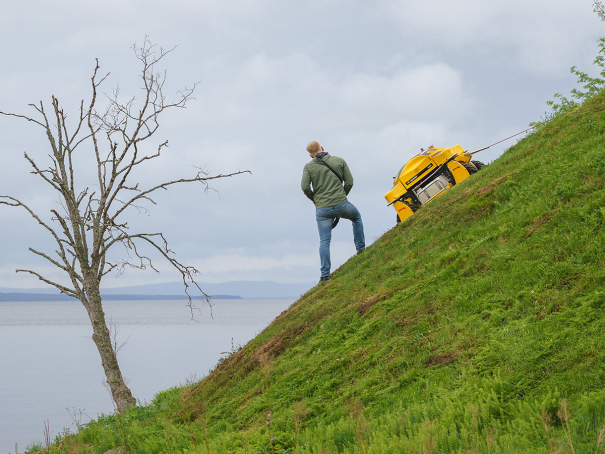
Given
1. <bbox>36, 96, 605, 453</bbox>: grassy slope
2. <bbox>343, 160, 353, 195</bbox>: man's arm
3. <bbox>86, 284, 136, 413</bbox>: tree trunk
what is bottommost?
<bbox>36, 96, 605, 453</bbox>: grassy slope

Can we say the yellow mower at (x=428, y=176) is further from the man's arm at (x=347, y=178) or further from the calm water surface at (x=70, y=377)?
the calm water surface at (x=70, y=377)

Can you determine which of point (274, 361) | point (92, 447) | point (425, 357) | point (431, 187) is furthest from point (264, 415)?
point (431, 187)

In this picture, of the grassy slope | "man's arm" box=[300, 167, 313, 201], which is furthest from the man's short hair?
the grassy slope

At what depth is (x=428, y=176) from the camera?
1387cm

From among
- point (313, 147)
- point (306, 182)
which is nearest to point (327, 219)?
point (306, 182)

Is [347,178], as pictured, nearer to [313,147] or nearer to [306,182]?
[306,182]

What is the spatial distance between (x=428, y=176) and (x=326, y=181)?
3662 mm

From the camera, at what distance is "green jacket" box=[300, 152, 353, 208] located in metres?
11.5

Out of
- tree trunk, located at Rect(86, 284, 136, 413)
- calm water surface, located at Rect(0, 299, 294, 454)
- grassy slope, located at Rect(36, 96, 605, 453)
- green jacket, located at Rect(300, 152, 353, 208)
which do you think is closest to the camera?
grassy slope, located at Rect(36, 96, 605, 453)

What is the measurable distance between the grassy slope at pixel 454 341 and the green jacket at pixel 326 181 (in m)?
1.50

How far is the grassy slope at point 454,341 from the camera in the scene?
4.74 m

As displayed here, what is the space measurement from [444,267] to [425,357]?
2.22m

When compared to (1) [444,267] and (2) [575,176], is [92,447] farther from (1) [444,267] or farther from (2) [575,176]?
(2) [575,176]

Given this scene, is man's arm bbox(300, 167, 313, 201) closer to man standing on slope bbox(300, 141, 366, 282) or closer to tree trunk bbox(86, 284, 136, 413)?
man standing on slope bbox(300, 141, 366, 282)
